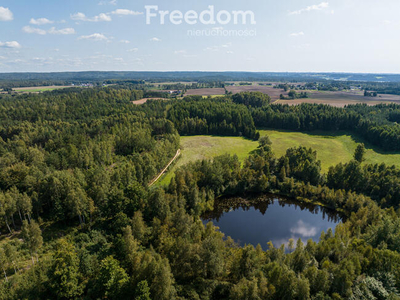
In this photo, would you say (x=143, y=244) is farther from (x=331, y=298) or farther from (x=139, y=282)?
(x=331, y=298)

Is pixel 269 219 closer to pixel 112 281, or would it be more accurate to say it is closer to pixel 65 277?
pixel 112 281

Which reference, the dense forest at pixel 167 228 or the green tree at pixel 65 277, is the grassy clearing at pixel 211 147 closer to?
the dense forest at pixel 167 228

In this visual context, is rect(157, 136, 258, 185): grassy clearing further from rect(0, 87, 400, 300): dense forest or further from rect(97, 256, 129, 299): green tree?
rect(97, 256, 129, 299): green tree

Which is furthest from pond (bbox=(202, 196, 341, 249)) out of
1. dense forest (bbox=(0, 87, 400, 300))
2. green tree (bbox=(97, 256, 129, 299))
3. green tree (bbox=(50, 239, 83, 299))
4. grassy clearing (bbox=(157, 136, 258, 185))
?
green tree (bbox=(50, 239, 83, 299))

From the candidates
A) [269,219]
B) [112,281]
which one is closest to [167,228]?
[112,281]

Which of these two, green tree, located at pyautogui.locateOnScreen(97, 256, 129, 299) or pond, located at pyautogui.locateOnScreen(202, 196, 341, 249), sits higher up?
green tree, located at pyautogui.locateOnScreen(97, 256, 129, 299)
